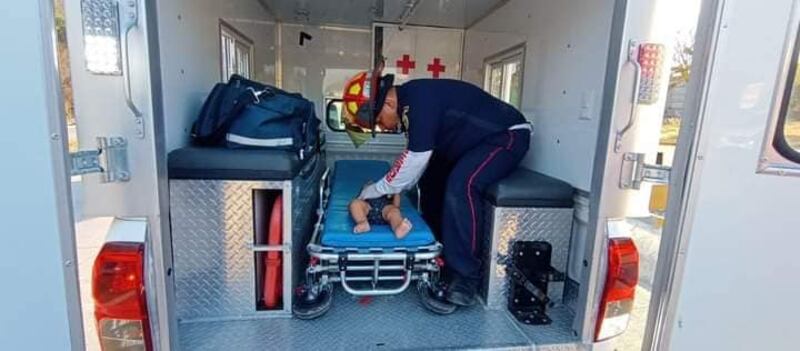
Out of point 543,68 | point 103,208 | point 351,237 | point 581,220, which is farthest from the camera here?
point 543,68

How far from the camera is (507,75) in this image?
11.1ft

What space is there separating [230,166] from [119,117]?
73 cm

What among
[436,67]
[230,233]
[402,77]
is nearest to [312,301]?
[230,233]

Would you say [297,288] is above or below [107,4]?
below

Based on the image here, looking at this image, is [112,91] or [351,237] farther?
[351,237]

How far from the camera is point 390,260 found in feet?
5.95

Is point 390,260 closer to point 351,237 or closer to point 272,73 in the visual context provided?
point 351,237

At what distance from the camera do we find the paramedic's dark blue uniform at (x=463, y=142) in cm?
191

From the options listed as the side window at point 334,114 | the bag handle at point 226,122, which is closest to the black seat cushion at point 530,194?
the bag handle at point 226,122

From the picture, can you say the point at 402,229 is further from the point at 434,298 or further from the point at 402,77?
the point at 402,77

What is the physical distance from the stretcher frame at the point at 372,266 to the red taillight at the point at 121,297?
2.62 feet

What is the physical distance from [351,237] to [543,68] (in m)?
1.64

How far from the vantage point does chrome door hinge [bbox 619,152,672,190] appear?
3.62 feet

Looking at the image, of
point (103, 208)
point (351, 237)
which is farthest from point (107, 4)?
point (351, 237)
